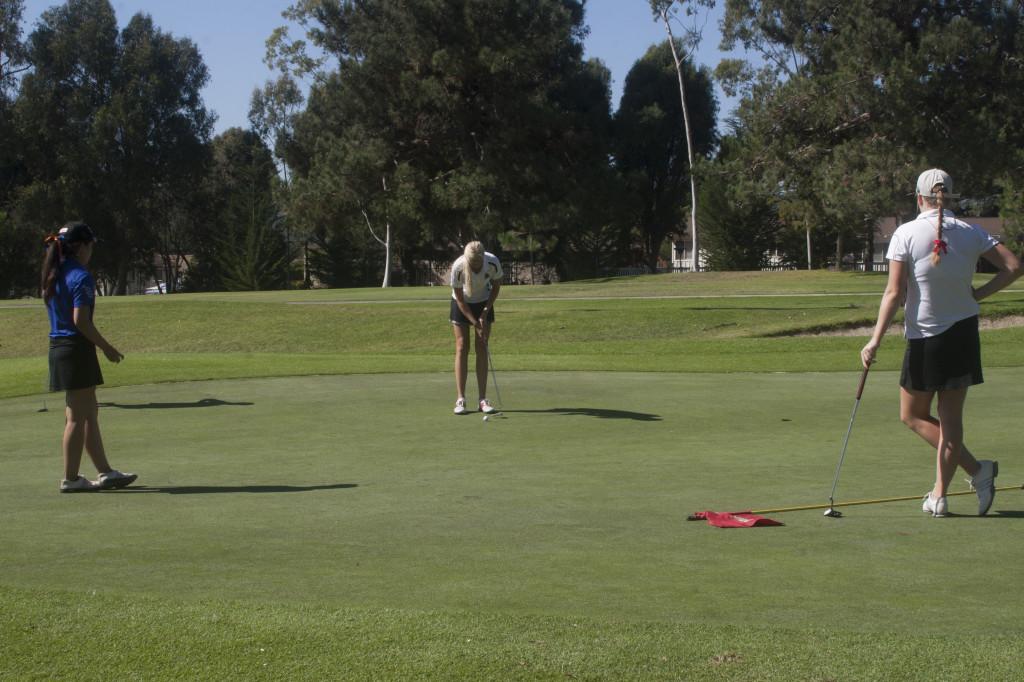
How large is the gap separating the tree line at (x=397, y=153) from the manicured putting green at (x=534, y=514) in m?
32.2

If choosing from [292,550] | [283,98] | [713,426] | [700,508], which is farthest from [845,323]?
[283,98]

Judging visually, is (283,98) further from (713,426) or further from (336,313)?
(713,426)

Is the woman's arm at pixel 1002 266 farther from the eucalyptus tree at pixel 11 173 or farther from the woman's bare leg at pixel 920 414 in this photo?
the eucalyptus tree at pixel 11 173

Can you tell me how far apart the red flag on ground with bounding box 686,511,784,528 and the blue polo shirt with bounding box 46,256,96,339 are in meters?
4.57

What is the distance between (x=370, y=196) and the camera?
212 feet

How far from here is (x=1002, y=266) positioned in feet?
24.1

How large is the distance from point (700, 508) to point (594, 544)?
126 centimetres

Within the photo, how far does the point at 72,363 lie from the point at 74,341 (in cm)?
16

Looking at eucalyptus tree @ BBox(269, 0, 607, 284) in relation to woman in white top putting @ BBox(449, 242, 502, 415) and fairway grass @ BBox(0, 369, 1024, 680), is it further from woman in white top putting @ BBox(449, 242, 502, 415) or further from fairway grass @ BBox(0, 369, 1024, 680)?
fairway grass @ BBox(0, 369, 1024, 680)

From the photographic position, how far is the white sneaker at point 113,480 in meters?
8.57

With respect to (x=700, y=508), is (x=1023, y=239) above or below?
above

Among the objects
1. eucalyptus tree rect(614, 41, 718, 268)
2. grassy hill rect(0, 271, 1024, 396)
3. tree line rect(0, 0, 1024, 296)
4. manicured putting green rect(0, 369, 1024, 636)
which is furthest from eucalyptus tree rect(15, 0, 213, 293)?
manicured putting green rect(0, 369, 1024, 636)

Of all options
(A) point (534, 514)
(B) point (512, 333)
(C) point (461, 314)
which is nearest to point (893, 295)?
(A) point (534, 514)

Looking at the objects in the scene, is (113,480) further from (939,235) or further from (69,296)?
(939,235)
